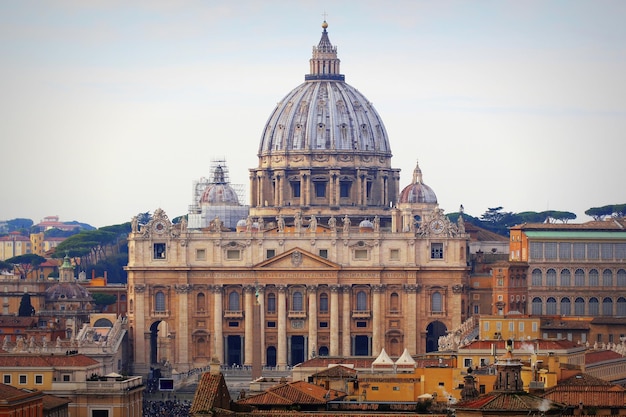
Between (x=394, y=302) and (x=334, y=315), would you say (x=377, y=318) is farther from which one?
(x=334, y=315)

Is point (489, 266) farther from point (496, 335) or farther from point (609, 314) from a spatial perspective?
point (496, 335)

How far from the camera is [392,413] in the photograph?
91562mm

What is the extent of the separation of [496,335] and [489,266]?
37.2 m

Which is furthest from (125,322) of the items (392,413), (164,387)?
(392,413)

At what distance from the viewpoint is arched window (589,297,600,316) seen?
181875mm

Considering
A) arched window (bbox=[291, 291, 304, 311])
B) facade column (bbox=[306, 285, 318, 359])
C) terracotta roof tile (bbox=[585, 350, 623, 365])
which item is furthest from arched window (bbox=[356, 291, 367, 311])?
terracotta roof tile (bbox=[585, 350, 623, 365])

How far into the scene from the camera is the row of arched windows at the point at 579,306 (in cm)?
18188

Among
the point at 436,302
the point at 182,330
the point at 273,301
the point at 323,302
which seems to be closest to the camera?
the point at 182,330

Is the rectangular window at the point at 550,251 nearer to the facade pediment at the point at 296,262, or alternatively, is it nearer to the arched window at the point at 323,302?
the facade pediment at the point at 296,262

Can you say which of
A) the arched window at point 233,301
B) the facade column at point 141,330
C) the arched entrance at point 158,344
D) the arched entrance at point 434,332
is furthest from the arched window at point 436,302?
the facade column at point 141,330

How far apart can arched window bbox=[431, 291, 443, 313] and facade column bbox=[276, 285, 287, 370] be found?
9.89 meters

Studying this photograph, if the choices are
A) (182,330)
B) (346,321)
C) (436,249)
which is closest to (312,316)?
(346,321)

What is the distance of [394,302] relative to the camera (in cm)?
18675

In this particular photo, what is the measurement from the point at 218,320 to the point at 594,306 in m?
25.1
